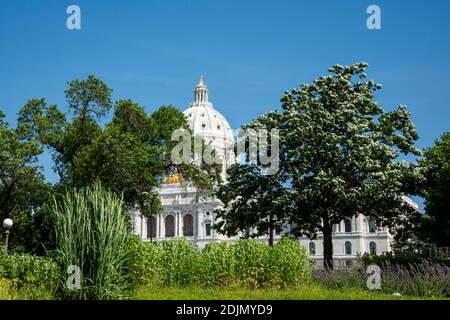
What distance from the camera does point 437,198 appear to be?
119 feet

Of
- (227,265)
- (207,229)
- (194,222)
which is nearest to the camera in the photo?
(227,265)

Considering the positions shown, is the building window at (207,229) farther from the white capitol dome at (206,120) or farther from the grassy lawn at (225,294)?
the grassy lawn at (225,294)

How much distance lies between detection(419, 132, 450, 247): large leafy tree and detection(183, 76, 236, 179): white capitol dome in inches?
3939

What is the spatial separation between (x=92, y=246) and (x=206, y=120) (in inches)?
5286

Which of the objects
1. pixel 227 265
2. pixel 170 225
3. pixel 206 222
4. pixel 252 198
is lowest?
pixel 227 265

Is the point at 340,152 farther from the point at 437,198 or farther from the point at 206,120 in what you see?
the point at 206,120

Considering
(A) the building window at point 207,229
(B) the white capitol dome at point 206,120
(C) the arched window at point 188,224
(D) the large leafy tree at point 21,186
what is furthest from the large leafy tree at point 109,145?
(B) the white capitol dome at point 206,120

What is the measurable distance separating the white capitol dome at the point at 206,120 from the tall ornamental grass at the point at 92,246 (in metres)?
125

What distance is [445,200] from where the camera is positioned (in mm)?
36375

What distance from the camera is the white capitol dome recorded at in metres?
141

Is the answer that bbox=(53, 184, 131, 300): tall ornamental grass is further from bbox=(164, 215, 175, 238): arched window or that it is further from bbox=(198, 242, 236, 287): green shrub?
bbox=(164, 215, 175, 238): arched window

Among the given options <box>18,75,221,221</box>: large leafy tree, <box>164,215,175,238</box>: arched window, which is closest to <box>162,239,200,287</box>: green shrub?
<box>18,75,221,221</box>: large leafy tree

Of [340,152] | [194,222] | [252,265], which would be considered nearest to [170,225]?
[194,222]
